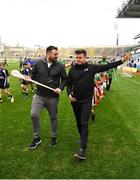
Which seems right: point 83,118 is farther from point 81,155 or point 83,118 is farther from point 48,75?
point 48,75

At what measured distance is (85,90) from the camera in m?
5.91

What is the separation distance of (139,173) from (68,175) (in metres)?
1.22

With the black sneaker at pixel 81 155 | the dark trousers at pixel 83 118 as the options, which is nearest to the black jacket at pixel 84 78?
the dark trousers at pixel 83 118

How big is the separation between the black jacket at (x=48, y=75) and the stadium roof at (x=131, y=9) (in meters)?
32.0

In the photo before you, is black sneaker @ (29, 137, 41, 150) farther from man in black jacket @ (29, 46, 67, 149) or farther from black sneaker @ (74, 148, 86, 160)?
black sneaker @ (74, 148, 86, 160)

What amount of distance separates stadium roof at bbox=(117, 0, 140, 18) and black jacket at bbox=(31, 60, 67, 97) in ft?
105

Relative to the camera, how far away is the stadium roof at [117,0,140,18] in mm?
37169

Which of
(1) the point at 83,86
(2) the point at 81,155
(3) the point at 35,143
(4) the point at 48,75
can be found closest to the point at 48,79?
(4) the point at 48,75

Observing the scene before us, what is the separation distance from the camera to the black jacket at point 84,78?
5.88 metres

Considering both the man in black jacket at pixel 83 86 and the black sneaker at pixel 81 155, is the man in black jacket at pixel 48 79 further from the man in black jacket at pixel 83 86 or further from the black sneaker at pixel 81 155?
the black sneaker at pixel 81 155

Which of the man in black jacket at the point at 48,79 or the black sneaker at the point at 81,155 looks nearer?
the black sneaker at the point at 81,155

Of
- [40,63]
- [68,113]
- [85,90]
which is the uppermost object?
[40,63]

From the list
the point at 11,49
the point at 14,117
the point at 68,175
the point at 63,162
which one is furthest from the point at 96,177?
the point at 11,49

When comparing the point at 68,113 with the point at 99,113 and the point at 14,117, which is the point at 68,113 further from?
the point at 14,117
